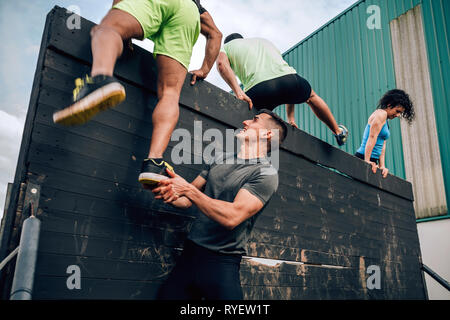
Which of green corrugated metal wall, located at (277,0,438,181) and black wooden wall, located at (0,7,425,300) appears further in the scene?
green corrugated metal wall, located at (277,0,438,181)

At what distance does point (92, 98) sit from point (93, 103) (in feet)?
0.08

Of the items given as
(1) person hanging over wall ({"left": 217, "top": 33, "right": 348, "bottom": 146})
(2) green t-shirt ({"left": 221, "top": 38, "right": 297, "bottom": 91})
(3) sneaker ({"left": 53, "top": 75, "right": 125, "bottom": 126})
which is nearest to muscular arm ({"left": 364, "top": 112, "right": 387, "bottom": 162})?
(1) person hanging over wall ({"left": 217, "top": 33, "right": 348, "bottom": 146})

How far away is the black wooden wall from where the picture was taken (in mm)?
2105

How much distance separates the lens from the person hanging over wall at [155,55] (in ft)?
6.01

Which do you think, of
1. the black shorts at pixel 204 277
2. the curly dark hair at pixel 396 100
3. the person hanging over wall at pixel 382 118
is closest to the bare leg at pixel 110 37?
the black shorts at pixel 204 277

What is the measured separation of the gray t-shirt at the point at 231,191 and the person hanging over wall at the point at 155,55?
45 cm

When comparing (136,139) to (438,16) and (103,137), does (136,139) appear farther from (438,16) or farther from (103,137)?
(438,16)

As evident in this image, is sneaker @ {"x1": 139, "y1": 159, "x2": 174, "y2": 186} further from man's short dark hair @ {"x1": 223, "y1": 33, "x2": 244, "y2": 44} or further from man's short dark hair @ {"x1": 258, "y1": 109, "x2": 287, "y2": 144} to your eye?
man's short dark hair @ {"x1": 223, "y1": 33, "x2": 244, "y2": 44}

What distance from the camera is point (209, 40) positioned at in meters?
3.14

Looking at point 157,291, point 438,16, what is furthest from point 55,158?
point 438,16

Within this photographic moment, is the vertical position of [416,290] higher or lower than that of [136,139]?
lower

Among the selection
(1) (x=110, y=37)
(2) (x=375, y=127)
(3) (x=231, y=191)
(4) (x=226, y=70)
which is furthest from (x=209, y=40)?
(2) (x=375, y=127)

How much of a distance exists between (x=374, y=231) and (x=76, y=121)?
4.14m

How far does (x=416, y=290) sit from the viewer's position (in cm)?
515
